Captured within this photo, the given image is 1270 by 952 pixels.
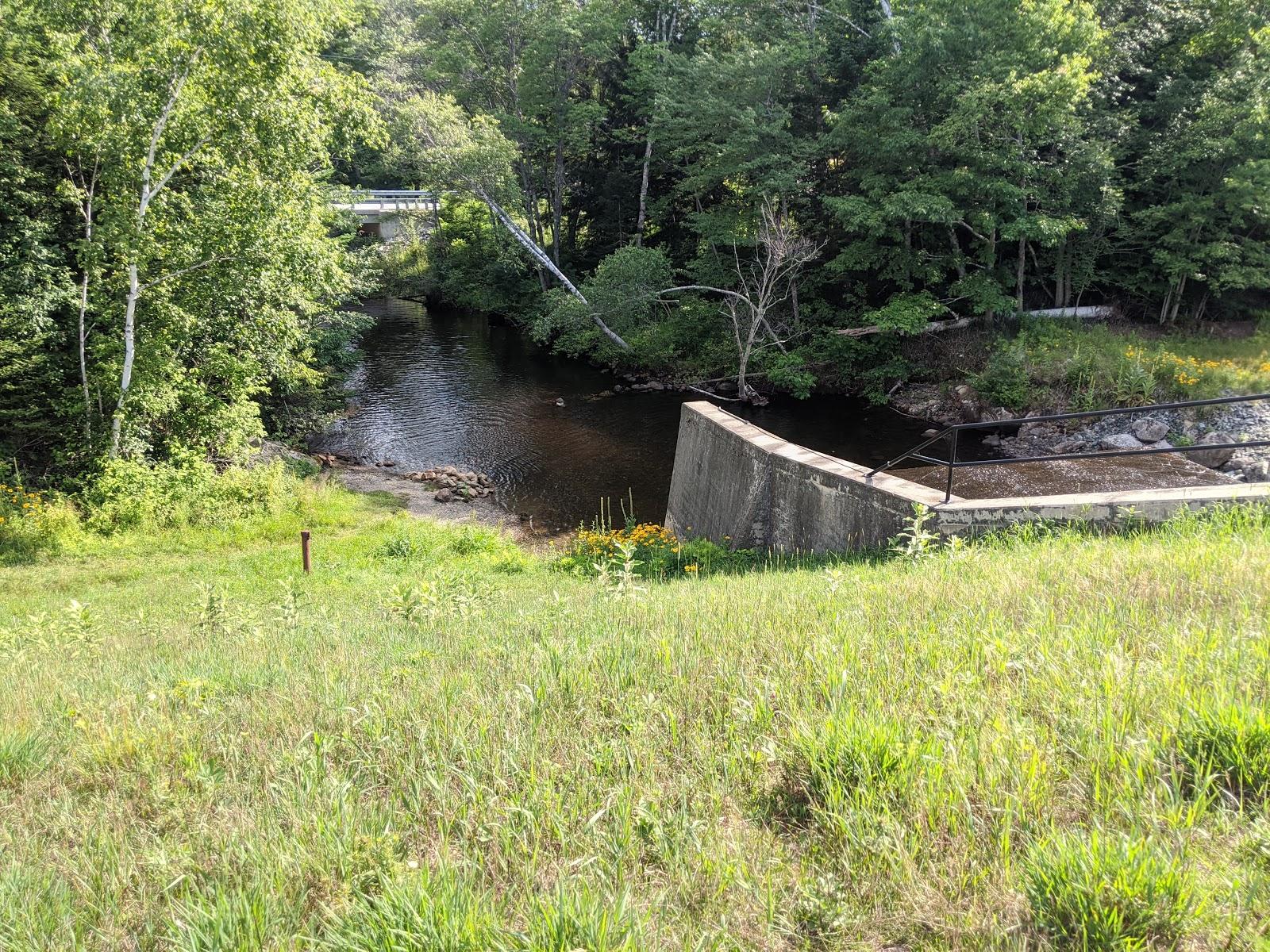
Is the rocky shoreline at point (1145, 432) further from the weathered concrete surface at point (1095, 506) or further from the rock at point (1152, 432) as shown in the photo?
the weathered concrete surface at point (1095, 506)

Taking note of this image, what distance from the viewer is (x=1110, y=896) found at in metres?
1.98

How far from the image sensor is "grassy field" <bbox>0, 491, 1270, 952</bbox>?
2156 millimetres

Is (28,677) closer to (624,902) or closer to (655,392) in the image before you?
(624,902)

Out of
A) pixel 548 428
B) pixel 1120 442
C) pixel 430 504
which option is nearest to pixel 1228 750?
pixel 430 504

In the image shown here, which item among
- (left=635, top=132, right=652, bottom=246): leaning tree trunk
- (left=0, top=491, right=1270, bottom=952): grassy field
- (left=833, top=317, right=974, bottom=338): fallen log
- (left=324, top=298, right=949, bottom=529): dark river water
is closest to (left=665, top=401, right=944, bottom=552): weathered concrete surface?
(left=324, top=298, right=949, bottom=529): dark river water

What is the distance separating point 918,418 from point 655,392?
8397 millimetres

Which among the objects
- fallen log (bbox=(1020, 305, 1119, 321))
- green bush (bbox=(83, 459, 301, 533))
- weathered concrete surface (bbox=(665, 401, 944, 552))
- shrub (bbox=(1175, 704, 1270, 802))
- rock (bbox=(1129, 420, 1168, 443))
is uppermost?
fallen log (bbox=(1020, 305, 1119, 321))

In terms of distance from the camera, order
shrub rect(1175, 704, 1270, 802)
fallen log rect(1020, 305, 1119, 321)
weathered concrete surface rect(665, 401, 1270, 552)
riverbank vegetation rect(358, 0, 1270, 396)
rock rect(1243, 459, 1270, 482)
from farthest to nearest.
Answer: fallen log rect(1020, 305, 1119, 321)
riverbank vegetation rect(358, 0, 1270, 396)
rock rect(1243, 459, 1270, 482)
weathered concrete surface rect(665, 401, 1270, 552)
shrub rect(1175, 704, 1270, 802)

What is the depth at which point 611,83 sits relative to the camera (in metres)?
33.8

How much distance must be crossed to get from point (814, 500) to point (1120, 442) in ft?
35.4

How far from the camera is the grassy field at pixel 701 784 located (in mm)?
2156

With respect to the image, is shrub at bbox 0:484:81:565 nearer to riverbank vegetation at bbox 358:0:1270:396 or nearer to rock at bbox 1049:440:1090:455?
riverbank vegetation at bbox 358:0:1270:396

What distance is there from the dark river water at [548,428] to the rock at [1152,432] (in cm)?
485

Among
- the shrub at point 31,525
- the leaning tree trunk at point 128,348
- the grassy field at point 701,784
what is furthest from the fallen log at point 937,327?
the shrub at point 31,525
